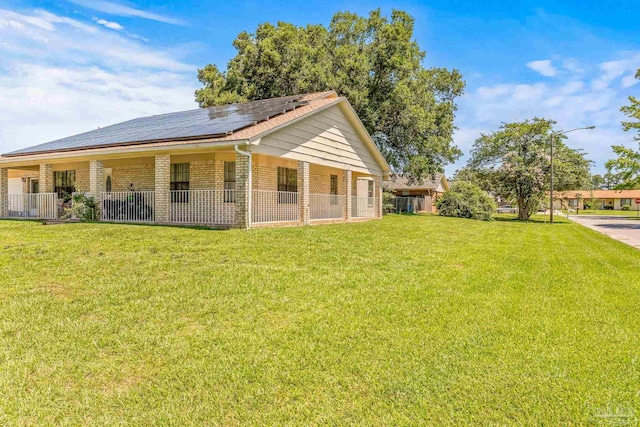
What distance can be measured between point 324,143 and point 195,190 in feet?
20.0

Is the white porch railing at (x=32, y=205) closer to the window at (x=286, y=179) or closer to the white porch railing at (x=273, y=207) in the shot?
the white porch railing at (x=273, y=207)

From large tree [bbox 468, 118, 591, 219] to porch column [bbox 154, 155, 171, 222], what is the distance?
25308mm

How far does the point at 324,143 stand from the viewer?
17.7 metres

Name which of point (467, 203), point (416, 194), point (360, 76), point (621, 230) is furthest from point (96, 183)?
point (416, 194)

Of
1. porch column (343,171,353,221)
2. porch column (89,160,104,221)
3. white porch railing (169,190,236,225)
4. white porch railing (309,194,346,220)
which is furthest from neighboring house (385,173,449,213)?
porch column (89,160,104,221)

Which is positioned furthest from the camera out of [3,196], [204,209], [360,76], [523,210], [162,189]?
[523,210]

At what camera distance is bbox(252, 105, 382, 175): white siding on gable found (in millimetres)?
14820

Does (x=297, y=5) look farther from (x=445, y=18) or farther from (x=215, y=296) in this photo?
(x=215, y=296)

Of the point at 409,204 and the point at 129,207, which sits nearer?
the point at 129,207

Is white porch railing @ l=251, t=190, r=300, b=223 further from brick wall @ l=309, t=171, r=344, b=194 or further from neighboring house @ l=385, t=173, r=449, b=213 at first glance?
neighboring house @ l=385, t=173, r=449, b=213

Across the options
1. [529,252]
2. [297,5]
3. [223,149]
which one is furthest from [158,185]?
[529,252]

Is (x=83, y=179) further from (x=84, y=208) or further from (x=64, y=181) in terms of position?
(x=84, y=208)

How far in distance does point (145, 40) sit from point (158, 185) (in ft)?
22.0

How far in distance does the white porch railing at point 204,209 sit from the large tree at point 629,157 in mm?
22173
